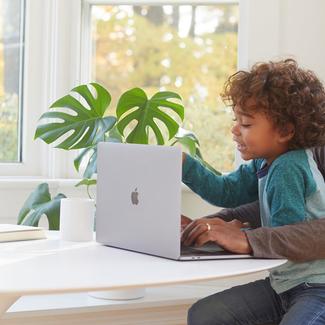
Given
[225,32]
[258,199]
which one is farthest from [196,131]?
[258,199]

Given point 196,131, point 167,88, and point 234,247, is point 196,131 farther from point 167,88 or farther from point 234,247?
point 234,247

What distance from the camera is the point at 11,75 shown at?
2916 mm

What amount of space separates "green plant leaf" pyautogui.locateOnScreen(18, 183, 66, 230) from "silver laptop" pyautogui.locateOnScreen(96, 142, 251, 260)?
0.64 metres

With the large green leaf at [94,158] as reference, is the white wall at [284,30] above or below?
above

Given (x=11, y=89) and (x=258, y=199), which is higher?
(x=11, y=89)

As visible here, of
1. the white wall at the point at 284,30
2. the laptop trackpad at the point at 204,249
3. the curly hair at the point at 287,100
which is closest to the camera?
the laptop trackpad at the point at 204,249

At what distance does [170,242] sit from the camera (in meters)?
1.57

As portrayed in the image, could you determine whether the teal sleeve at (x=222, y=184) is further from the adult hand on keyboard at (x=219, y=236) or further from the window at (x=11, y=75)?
the window at (x=11, y=75)

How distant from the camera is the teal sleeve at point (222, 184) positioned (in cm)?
205

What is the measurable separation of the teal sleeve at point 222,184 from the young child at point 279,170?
0.13m

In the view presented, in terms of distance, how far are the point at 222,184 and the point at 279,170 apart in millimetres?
353

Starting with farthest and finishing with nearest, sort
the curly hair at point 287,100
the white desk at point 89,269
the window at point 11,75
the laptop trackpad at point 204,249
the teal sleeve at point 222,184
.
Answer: the window at point 11,75 < the teal sleeve at point 222,184 < the curly hair at point 287,100 < the laptop trackpad at point 204,249 < the white desk at point 89,269

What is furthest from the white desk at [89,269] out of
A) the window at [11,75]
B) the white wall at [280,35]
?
the window at [11,75]

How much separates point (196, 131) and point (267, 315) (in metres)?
1.20
